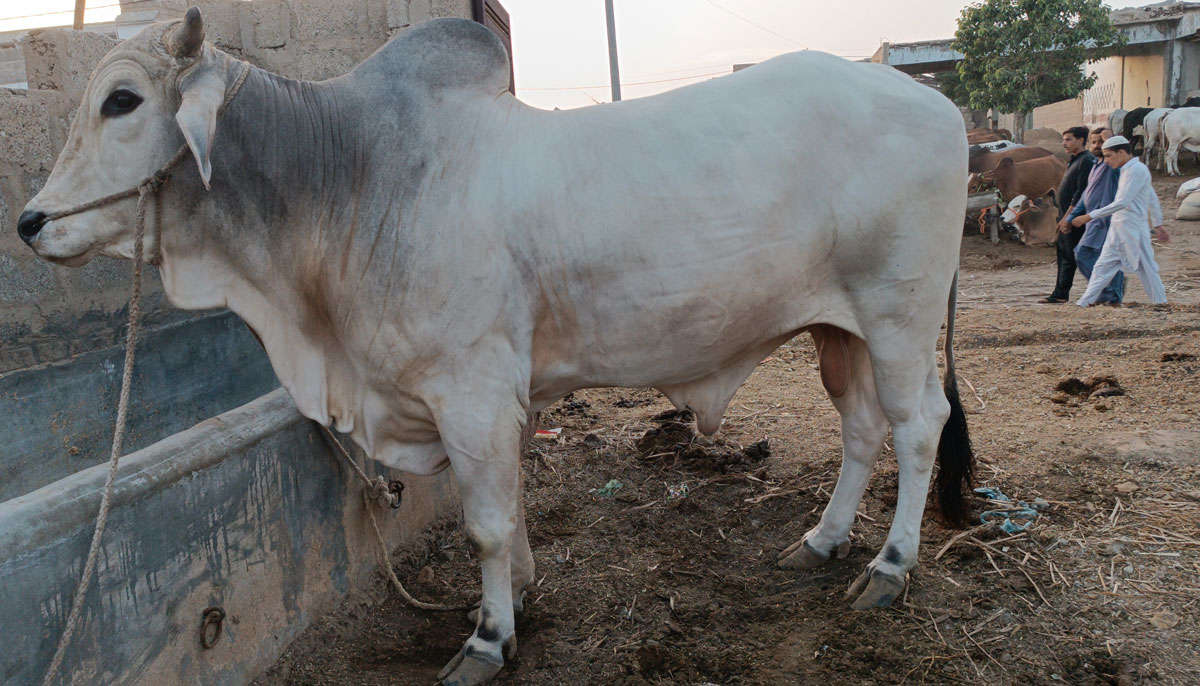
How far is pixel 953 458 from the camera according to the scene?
3.33 m

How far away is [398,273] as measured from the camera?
8.08 feet

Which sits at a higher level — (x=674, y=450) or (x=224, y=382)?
(x=224, y=382)

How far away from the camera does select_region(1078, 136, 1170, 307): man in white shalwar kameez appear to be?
25.6ft

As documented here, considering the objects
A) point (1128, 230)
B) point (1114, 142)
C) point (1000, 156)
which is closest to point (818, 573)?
point (1128, 230)

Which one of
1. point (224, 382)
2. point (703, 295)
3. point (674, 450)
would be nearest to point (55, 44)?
point (224, 382)

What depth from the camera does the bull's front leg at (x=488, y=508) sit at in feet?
8.29

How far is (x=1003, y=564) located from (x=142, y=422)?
3337mm

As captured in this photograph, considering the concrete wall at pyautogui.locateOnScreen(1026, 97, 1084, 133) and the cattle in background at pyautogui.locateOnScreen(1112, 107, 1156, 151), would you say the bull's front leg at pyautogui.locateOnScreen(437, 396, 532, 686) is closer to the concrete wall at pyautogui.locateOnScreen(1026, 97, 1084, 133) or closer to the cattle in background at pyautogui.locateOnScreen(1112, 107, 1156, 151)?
the cattle in background at pyautogui.locateOnScreen(1112, 107, 1156, 151)

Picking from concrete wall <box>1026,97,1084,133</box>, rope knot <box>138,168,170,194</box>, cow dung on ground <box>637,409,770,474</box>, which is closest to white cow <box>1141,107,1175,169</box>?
concrete wall <box>1026,97,1084,133</box>

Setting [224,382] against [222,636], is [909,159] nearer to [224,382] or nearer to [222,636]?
[222,636]

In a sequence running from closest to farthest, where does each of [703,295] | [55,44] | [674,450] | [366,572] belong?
[703,295] < [366,572] < [55,44] < [674,450]

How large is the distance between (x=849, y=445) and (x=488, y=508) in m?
1.45

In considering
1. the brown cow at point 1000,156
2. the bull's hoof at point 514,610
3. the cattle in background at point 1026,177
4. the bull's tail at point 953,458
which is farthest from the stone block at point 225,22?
the brown cow at point 1000,156

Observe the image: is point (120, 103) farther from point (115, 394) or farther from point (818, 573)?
point (818, 573)
